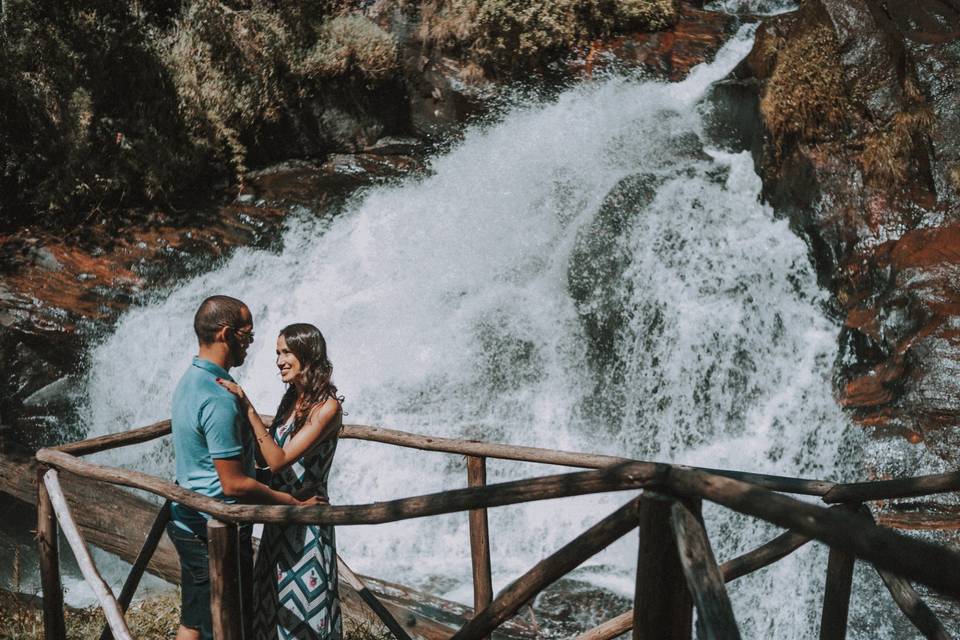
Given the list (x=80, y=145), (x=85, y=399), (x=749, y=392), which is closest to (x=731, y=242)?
(x=749, y=392)

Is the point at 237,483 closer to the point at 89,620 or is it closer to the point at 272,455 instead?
the point at 272,455

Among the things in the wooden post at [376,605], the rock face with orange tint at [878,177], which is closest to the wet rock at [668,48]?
the rock face with orange tint at [878,177]

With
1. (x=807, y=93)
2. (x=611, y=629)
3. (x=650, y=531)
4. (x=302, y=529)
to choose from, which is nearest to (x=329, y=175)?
(x=807, y=93)

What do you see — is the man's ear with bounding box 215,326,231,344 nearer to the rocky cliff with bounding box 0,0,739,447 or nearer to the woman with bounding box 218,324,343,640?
the woman with bounding box 218,324,343,640

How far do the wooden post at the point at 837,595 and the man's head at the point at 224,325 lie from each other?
2454 millimetres

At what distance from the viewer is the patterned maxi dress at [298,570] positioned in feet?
12.1

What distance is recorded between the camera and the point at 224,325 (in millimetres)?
3666

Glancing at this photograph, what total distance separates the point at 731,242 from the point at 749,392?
1.63m

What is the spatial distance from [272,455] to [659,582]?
1.64 m

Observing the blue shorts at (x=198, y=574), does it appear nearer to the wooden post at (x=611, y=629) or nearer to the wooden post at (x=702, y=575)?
the wooden post at (x=611, y=629)

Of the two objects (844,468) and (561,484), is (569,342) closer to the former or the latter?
(844,468)

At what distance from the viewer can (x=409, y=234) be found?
33.6ft

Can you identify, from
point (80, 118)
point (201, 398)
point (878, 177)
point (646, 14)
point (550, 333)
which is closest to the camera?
point (201, 398)

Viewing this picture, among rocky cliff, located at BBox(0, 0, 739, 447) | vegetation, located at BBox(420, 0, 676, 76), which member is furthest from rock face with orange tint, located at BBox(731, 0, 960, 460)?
rocky cliff, located at BBox(0, 0, 739, 447)
